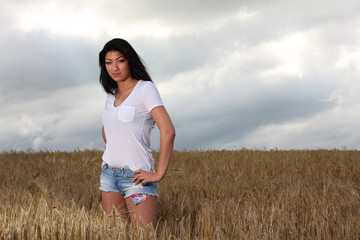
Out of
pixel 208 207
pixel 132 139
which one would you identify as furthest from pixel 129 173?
pixel 208 207

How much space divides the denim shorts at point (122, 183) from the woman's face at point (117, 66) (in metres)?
0.66

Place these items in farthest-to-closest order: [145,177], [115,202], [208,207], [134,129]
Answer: [208,207]
[115,202]
[134,129]
[145,177]

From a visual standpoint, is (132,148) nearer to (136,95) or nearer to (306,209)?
(136,95)

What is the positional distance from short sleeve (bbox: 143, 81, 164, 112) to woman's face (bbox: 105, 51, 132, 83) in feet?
0.85

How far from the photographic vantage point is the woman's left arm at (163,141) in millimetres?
2645

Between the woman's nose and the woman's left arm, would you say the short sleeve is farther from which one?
the woman's nose

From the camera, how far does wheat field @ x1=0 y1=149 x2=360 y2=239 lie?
8.97ft

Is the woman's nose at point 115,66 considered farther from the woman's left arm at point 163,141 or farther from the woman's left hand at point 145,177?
the woman's left hand at point 145,177

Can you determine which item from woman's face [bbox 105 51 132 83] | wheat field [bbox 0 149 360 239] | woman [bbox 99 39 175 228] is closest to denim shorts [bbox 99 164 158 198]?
woman [bbox 99 39 175 228]

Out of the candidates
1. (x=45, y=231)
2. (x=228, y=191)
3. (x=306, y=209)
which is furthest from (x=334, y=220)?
(x=45, y=231)

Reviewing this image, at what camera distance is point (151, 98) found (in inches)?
107

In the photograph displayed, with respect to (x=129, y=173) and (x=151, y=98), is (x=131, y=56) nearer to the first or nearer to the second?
(x=151, y=98)

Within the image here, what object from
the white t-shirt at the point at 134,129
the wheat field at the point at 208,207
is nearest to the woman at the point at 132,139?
the white t-shirt at the point at 134,129

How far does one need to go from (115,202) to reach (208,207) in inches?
47.5
